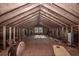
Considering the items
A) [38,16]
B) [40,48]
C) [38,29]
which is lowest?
[40,48]

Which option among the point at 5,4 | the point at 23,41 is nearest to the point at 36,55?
the point at 23,41

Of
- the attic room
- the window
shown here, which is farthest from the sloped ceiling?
the window

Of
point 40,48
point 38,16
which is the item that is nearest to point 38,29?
point 38,16

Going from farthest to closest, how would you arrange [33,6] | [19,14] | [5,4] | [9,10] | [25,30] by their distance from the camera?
1. [25,30]
2. [19,14]
3. [9,10]
4. [33,6]
5. [5,4]

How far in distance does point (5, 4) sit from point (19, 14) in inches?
46.4

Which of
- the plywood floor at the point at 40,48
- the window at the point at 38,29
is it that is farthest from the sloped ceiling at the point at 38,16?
the plywood floor at the point at 40,48

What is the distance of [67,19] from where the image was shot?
19.1 feet

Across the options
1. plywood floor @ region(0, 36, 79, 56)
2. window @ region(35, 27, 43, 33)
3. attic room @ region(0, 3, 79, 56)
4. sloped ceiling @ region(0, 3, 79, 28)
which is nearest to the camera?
plywood floor @ region(0, 36, 79, 56)

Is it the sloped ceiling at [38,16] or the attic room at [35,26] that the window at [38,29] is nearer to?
the attic room at [35,26]

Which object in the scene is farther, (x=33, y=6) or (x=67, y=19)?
(x=67, y=19)

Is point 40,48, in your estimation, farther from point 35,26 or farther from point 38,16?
point 38,16

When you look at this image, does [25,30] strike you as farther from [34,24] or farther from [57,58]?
[57,58]

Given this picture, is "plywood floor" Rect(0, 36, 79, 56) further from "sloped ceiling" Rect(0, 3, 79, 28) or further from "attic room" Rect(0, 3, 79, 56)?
"sloped ceiling" Rect(0, 3, 79, 28)

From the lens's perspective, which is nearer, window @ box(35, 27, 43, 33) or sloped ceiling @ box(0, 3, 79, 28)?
sloped ceiling @ box(0, 3, 79, 28)
